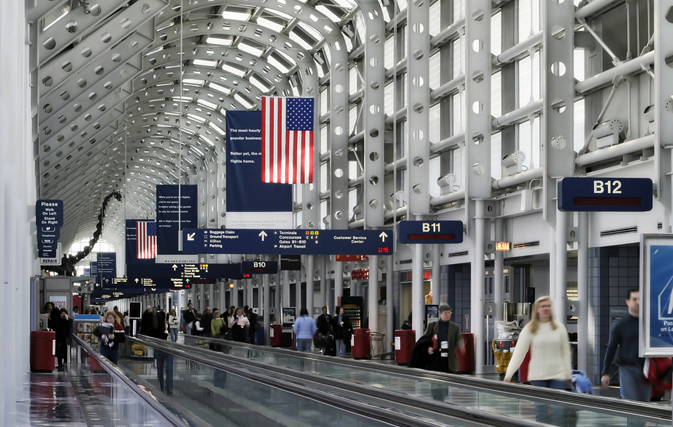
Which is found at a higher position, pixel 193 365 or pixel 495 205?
pixel 495 205

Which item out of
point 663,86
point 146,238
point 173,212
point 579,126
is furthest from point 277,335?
point 663,86

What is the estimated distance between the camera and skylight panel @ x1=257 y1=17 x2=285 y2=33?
113ft

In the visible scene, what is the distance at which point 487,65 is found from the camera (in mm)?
21578

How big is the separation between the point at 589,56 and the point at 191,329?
77.9 ft

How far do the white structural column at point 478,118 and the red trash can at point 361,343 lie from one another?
6.32m

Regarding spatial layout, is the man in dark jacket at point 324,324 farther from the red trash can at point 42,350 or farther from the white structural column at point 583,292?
the white structural column at point 583,292

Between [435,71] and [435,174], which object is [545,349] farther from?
[435,71]

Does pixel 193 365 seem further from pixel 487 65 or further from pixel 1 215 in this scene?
pixel 487 65

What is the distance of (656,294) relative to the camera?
492 centimetres

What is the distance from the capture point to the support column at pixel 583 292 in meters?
17.3

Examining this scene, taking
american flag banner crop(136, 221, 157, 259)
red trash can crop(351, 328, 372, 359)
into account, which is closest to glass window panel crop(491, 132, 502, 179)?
red trash can crop(351, 328, 372, 359)

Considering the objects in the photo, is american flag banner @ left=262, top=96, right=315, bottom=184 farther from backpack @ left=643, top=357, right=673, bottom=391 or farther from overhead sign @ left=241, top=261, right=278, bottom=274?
backpack @ left=643, top=357, right=673, bottom=391

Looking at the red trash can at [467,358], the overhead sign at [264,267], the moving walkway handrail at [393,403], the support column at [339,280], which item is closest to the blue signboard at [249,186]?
the red trash can at [467,358]

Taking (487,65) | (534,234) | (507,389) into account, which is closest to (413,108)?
(487,65)
